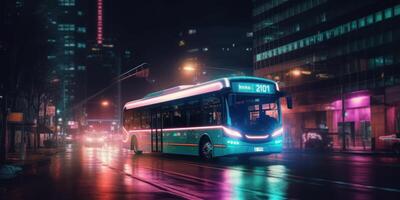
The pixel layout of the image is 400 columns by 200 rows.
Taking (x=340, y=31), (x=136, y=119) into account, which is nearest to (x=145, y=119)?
(x=136, y=119)

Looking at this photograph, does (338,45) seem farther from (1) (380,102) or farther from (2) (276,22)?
(2) (276,22)

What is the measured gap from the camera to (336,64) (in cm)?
6138

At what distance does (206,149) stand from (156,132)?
5957mm

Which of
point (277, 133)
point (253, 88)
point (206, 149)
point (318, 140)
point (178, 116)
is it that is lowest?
point (206, 149)

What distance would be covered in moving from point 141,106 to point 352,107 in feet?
104

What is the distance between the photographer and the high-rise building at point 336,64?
50.9 metres

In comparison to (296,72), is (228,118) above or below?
below

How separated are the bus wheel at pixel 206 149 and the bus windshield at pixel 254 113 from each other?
2.09 meters

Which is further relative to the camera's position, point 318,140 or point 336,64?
point 336,64

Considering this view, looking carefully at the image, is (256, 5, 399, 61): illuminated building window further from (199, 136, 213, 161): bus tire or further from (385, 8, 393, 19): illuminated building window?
(199, 136, 213, 161): bus tire

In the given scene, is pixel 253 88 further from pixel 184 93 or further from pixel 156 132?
pixel 156 132

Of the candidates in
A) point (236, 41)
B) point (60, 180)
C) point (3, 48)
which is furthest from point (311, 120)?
point (236, 41)

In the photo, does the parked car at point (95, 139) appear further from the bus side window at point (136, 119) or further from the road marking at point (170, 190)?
the road marking at point (170, 190)

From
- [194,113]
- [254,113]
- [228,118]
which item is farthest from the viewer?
[194,113]
